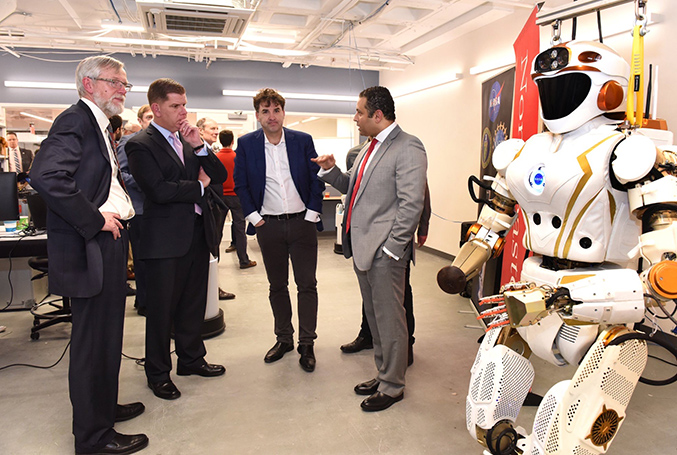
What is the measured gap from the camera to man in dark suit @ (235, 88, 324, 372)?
2.94m

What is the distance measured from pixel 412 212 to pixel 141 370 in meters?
2.00

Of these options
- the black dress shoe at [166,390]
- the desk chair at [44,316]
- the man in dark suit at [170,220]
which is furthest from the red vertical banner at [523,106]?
the desk chair at [44,316]

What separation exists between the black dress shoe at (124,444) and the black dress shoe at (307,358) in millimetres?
1045

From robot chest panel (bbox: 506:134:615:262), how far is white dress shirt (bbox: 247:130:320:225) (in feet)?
4.89

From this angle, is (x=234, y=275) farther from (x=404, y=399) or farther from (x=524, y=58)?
(x=524, y=58)

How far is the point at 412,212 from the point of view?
89.9 inches

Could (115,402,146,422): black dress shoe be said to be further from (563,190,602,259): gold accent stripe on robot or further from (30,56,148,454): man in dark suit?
(563,190,602,259): gold accent stripe on robot

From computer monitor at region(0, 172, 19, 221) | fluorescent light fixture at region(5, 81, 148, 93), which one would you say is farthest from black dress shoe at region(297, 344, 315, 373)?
fluorescent light fixture at region(5, 81, 148, 93)

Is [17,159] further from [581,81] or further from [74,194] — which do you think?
[581,81]

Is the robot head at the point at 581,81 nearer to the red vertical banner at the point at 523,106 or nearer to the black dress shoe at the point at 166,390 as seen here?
the red vertical banner at the point at 523,106

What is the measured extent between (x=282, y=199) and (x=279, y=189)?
0.21ft

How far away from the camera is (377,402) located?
248 centimetres

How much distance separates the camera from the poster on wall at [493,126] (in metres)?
3.54

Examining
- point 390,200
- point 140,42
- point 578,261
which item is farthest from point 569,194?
point 140,42
